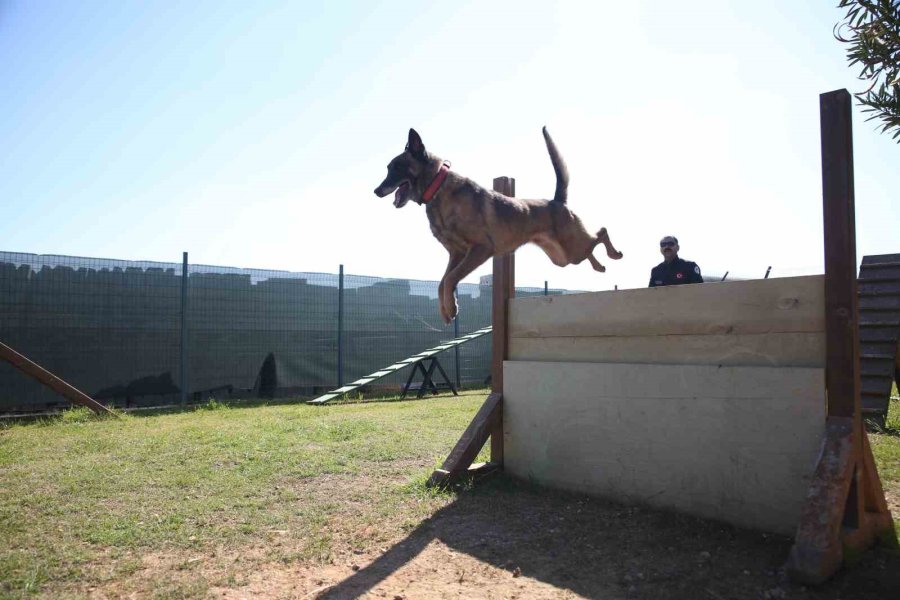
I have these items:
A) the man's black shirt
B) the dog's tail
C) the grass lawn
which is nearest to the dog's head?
the dog's tail

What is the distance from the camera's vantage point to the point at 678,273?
5555 millimetres

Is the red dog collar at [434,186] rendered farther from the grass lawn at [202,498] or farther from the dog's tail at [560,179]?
the grass lawn at [202,498]

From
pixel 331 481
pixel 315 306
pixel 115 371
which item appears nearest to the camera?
pixel 331 481

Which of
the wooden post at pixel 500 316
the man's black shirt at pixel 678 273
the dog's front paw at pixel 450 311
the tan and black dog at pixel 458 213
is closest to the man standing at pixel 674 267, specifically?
the man's black shirt at pixel 678 273

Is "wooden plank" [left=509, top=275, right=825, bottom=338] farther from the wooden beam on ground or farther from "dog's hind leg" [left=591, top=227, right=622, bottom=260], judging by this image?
the wooden beam on ground

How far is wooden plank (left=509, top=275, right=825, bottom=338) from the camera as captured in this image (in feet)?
10.3

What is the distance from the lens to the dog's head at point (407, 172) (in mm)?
3592

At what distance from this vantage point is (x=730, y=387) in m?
3.31

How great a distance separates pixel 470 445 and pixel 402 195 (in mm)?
2074

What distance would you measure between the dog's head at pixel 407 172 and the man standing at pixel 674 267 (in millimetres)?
2999

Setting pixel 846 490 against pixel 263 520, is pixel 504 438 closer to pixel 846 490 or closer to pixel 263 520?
pixel 263 520

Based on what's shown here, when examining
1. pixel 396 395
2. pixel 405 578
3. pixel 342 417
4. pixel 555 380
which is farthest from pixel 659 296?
pixel 396 395

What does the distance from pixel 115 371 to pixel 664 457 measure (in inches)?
373

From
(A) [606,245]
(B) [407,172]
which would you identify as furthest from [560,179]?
(B) [407,172]
